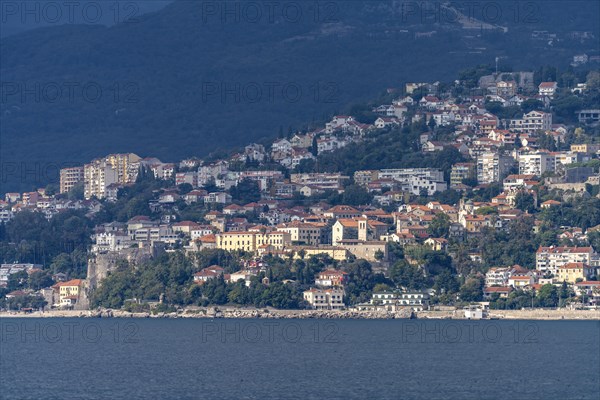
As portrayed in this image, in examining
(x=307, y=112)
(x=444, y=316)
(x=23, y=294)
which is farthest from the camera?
(x=307, y=112)

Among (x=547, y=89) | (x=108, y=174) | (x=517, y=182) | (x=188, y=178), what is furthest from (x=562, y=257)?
(x=108, y=174)

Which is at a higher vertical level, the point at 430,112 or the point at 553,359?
the point at 430,112

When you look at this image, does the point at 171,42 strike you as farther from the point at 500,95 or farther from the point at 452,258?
the point at 452,258

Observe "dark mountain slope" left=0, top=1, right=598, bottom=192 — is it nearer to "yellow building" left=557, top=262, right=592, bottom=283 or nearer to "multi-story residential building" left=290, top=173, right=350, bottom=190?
"multi-story residential building" left=290, top=173, right=350, bottom=190

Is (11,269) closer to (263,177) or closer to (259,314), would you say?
(263,177)

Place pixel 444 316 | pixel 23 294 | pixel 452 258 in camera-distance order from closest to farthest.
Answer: pixel 444 316 → pixel 452 258 → pixel 23 294

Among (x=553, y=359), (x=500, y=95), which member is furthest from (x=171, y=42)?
(x=553, y=359)

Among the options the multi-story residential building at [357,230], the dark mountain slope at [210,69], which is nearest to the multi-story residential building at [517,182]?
the multi-story residential building at [357,230]
